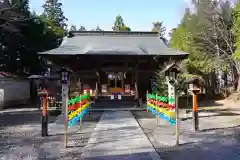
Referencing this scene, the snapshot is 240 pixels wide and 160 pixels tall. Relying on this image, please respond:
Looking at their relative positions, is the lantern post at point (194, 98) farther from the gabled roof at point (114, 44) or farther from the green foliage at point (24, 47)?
the green foliage at point (24, 47)

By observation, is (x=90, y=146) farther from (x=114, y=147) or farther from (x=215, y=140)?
(x=215, y=140)

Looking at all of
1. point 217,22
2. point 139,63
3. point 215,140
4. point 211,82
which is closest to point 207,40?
point 217,22

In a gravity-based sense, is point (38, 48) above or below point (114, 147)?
above

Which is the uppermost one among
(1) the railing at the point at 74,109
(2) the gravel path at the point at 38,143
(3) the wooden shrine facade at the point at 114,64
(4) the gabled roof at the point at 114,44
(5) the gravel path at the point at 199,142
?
(4) the gabled roof at the point at 114,44

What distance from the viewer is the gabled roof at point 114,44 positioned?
17034 mm

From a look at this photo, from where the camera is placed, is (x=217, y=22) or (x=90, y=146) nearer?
(x=90, y=146)

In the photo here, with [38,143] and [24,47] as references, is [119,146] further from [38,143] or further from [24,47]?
[24,47]

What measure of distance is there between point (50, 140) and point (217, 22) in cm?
1877

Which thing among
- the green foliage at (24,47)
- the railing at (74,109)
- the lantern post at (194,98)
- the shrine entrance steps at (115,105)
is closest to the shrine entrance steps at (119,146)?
the railing at (74,109)

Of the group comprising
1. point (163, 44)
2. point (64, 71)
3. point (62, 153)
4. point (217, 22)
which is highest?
point (217, 22)

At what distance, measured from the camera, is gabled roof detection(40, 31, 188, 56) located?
→ 17.0 metres

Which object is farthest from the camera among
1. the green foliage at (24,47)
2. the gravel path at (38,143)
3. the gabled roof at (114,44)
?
the green foliage at (24,47)

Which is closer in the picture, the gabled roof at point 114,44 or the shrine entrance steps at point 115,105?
the shrine entrance steps at point 115,105

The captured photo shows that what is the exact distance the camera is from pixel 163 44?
20.0 metres
